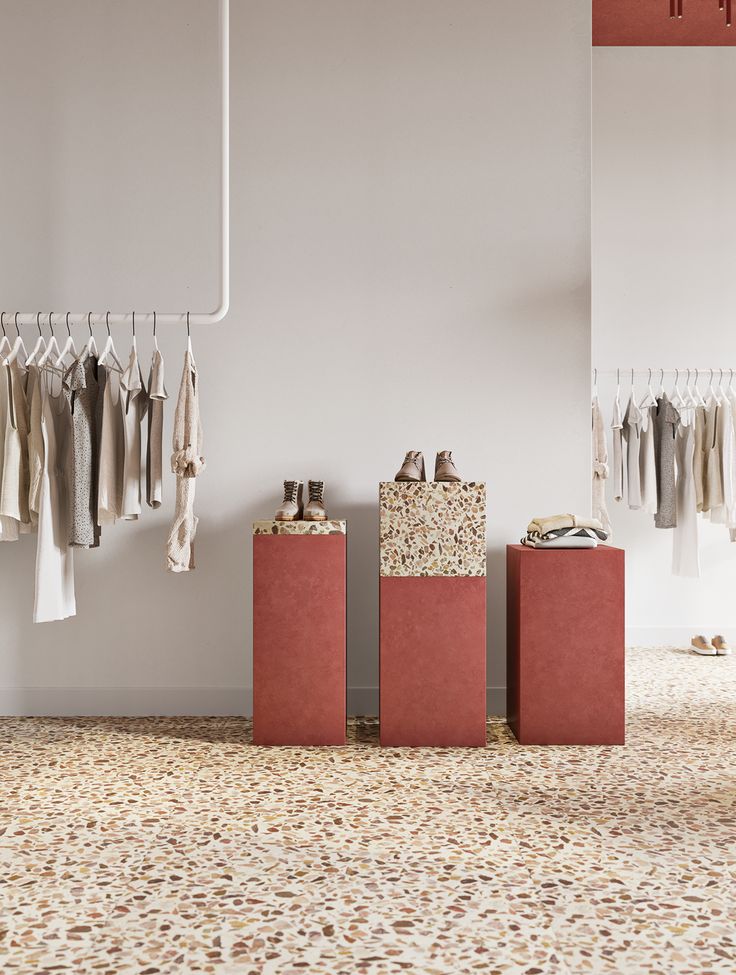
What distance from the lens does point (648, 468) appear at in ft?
15.7

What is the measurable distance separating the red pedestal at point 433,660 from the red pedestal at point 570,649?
0.19 m

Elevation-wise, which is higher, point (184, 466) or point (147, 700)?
point (184, 466)

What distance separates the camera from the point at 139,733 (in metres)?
3.35

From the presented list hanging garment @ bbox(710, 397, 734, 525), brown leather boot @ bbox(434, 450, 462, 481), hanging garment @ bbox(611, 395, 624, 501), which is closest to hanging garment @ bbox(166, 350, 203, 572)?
brown leather boot @ bbox(434, 450, 462, 481)

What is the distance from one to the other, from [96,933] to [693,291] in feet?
16.8

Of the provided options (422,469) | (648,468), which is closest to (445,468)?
(422,469)

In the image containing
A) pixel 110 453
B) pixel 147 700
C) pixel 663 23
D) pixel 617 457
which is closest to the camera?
pixel 110 453

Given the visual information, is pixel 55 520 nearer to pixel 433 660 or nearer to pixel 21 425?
pixel 21 425

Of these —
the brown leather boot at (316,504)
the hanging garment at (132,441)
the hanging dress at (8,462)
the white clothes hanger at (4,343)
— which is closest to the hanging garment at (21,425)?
the hanging dress at (8,462)

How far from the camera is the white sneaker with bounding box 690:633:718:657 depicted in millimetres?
4857

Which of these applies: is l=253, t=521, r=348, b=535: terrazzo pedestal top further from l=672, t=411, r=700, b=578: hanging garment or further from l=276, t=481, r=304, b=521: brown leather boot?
l=672, t=411, r=700, b=578: hanging garment

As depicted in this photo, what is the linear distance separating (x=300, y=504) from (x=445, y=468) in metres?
0.68

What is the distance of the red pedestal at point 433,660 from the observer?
3143mm

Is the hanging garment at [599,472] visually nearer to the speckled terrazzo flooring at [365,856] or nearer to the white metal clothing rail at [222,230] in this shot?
the speckled terrazzo flooring at [365,856]
